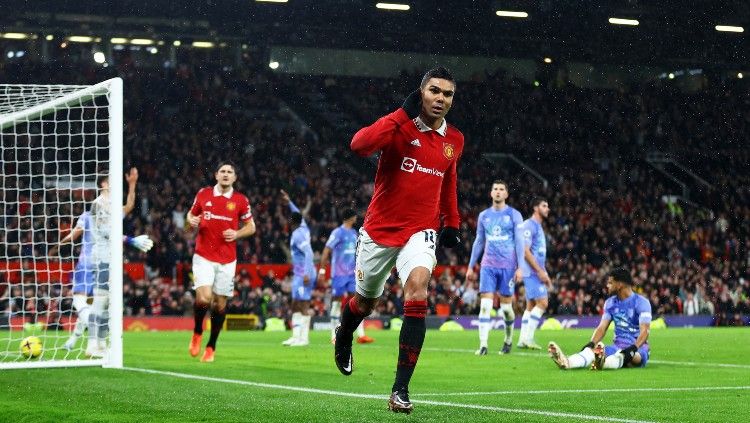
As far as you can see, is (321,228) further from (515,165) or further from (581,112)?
(581,112)

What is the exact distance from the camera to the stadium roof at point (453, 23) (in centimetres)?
3666

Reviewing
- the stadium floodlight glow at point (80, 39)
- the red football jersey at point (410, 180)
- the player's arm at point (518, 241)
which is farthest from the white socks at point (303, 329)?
the stadium floodlight glow at point (80, 39)

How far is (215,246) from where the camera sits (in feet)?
44.0

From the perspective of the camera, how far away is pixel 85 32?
37.5 m

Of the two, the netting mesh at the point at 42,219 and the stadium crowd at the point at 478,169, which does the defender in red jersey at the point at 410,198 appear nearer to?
the netting mesh at the point at 42,219

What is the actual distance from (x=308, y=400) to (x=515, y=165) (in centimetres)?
3597

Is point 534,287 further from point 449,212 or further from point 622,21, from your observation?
point 622,21

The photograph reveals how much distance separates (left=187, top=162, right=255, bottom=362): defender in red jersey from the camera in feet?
43.8

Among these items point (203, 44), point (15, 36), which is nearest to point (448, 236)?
point (15, 36)

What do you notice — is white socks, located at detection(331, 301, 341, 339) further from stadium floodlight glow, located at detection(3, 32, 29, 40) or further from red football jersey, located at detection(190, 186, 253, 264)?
stadium floodlight glow, located at detection(3, 32, 29, 40)

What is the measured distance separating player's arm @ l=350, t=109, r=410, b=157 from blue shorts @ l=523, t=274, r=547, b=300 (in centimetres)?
969

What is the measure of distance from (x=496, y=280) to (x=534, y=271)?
0.80 metres

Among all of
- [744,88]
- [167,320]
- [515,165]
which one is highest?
[744,88]

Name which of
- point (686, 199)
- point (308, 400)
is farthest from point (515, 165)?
point (308, 400)
